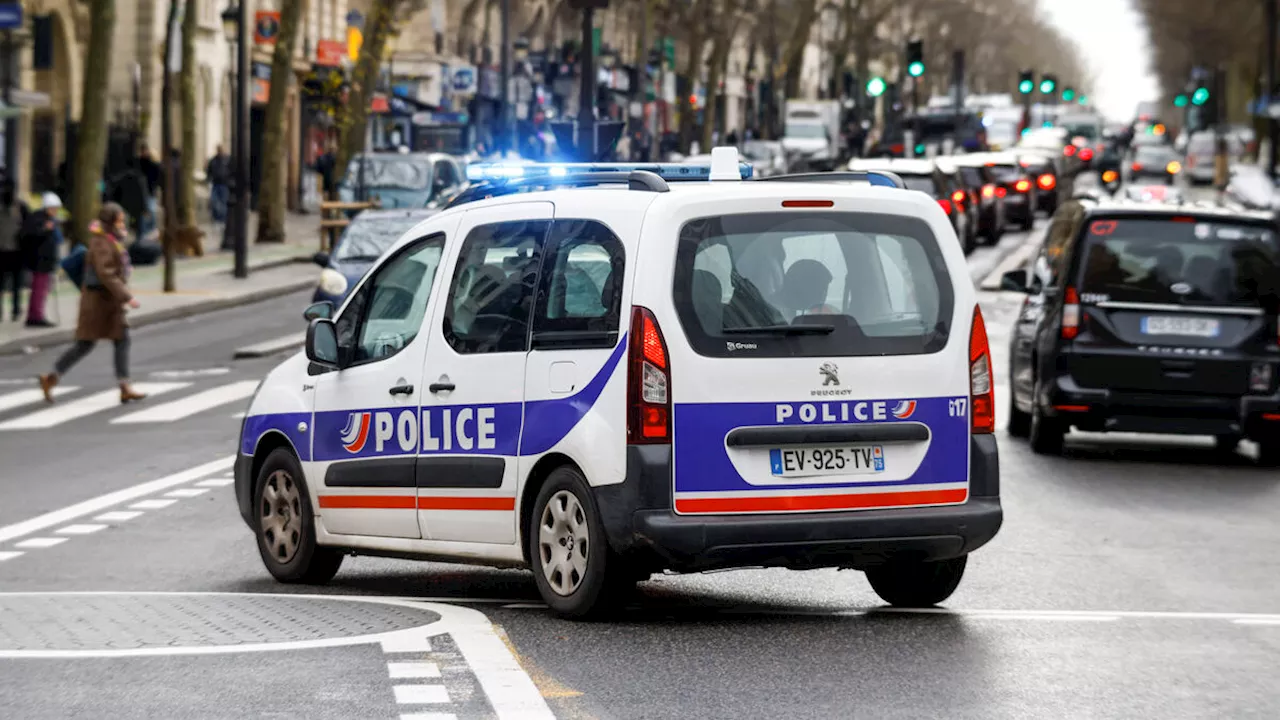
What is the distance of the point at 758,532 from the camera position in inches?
361

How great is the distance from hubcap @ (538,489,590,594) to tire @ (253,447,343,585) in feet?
5.95

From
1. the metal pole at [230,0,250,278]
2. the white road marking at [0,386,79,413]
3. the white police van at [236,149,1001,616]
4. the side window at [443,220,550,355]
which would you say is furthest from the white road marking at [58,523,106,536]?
the metal pole at [230,0,250,278]

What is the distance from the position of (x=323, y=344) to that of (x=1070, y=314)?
7.29 m

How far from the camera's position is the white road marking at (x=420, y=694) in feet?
24.8

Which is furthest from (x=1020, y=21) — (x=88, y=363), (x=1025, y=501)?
(x=1025, y=501)

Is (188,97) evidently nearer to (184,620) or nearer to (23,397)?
(23,397)

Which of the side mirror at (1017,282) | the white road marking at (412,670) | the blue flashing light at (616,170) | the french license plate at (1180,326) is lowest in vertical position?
the white road marking at (412,670)

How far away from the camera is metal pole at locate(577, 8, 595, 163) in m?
26.8

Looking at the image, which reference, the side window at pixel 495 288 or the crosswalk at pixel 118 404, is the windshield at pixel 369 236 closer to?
the crosswalk at pixel 118 404

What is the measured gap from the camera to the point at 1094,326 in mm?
16844

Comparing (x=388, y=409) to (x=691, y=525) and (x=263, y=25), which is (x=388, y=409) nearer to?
(x=691, y=525)

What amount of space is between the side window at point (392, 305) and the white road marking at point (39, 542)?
2.87 meters

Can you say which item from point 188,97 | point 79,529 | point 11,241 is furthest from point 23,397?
point 188,97

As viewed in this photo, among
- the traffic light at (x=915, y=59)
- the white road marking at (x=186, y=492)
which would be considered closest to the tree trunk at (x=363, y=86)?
the traffic light at (x=915, y=59)
